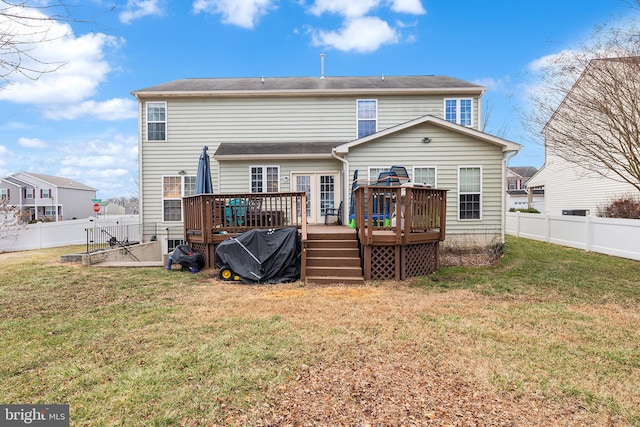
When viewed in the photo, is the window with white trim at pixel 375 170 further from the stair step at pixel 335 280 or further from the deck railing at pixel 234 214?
the stair step at pixel 335 280

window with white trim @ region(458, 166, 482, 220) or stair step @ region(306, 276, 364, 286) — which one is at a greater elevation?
window with white trim @ region(458, 166, 482, 220)

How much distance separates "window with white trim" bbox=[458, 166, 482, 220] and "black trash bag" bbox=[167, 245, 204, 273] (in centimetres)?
805

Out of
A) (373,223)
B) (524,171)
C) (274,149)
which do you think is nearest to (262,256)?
(373,223)

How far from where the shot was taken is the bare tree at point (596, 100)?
761 cm

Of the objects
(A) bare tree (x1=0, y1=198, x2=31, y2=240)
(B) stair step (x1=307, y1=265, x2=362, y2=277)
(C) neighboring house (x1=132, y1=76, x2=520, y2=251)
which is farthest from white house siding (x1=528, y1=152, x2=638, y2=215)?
(A) bare tree (x1=0, y1=198, x2=31, y2=240)

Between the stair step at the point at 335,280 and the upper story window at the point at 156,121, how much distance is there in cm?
907

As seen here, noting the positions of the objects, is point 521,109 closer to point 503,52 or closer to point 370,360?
point 503,52

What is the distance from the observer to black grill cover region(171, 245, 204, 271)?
7840mm

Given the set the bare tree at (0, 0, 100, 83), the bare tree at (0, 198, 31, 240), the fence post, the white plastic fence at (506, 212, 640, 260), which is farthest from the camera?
the bare tree at (0, 198, 31, 240)

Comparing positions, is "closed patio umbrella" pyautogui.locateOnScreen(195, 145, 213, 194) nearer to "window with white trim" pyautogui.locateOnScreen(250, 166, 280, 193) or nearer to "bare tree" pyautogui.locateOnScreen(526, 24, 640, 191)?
"window with white trim" pyautogui.locateOnScreen(250, 166, 280, 193)

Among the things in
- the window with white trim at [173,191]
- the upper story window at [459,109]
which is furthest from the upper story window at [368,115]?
the window with white trim at [173,191]

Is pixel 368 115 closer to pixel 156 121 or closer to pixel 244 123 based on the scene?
pixel 244 123

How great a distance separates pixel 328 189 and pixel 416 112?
181 inches

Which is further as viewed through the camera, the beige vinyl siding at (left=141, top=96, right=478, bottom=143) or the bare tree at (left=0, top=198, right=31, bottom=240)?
the bare tree at (left=0, top=198, right=31, bottom=240)
